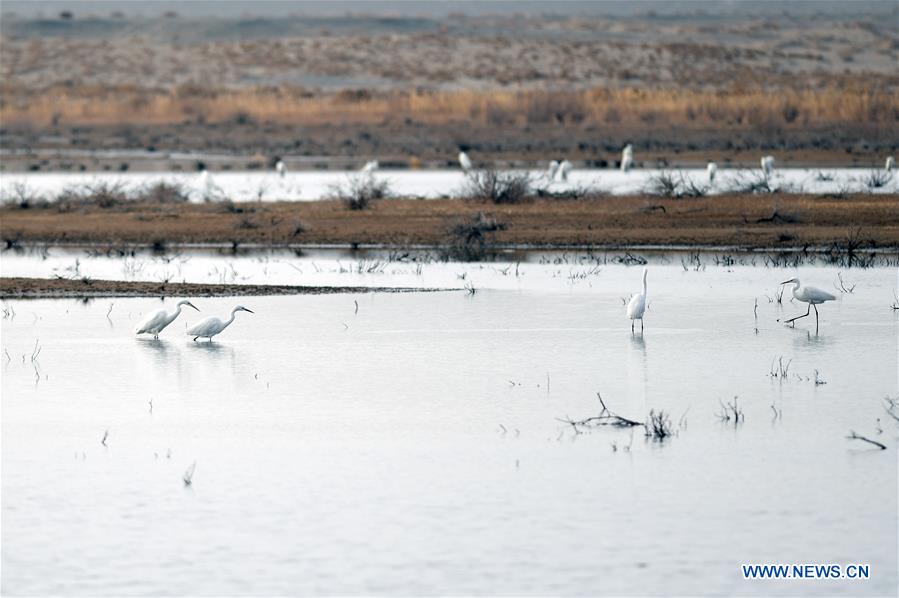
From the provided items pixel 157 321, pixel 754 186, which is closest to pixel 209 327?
pixel 157 321

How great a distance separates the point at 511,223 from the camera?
23906 mm

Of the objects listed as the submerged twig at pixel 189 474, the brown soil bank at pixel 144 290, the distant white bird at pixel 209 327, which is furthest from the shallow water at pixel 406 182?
the submerged twig at pixel 189 474

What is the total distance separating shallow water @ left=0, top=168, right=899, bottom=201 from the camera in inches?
1117

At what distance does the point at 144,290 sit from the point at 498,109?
30.6 meters

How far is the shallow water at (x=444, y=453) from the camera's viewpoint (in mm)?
7582

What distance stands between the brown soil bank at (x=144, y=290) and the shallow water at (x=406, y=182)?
32.9 ft

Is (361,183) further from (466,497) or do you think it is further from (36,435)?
(466,497)

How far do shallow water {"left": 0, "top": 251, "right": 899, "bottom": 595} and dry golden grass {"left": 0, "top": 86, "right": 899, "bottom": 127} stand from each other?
29.3m

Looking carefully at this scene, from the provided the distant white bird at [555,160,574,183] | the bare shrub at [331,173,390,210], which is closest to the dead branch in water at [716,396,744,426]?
the bare shrub at [331,173,390,210]

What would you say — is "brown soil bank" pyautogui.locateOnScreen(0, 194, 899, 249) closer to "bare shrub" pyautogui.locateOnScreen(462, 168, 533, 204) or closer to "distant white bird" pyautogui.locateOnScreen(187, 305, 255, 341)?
"bare shrub" pyautogui.locateOnScreen(462, 168, 533, 204)

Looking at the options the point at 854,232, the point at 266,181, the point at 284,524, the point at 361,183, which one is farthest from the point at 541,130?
the point at 284,524

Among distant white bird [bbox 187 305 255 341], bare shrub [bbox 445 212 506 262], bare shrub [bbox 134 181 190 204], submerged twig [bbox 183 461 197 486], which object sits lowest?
submerged twig [bbox 183 461 197 486]

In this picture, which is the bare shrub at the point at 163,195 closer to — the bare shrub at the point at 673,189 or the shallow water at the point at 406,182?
the shallow water at the point at 406,182

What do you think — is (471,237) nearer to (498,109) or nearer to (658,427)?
(658,427)
